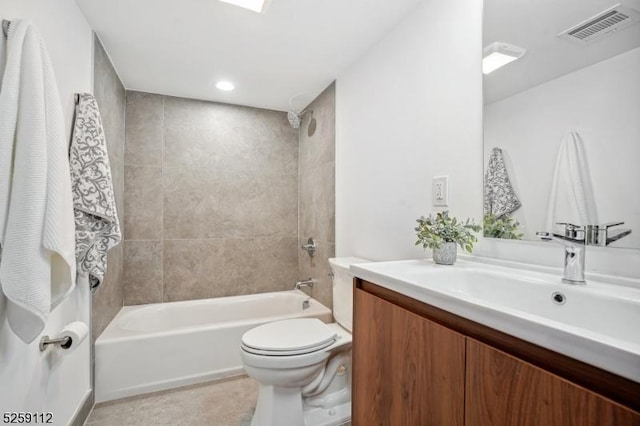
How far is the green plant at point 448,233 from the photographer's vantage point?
1.14m

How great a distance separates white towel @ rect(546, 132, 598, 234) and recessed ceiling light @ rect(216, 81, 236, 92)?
223 centimetres

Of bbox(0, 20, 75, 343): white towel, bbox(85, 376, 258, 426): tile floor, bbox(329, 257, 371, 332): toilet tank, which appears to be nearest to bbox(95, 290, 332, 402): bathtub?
bbox(85, 376, 258, 426): tile floor

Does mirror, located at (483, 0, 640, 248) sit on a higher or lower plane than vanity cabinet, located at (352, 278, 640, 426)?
higher

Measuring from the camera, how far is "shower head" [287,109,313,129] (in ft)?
8.80

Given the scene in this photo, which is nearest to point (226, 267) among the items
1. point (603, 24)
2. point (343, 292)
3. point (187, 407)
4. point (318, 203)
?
point (318, 203)

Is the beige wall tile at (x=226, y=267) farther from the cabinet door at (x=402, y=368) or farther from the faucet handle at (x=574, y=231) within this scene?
the faucet handle at (x=574, y=231)

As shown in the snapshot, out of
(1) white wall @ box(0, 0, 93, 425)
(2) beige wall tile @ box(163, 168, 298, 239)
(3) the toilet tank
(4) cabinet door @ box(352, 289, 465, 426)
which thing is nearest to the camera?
(4) cabinet door @ box(352, 289, 465, 426)

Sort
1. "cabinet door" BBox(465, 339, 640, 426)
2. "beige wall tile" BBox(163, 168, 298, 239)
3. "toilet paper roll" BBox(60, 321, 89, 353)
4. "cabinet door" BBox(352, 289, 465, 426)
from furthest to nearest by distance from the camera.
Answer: "beige wall tile" BBox(163, 168, 298, 239), "toilet paper roll" BBox(60, 321, 89, 353), "cabinet door" BBox(352, 289, 465, 426), "cabinet door" BBox(465, 339, 640, 426)

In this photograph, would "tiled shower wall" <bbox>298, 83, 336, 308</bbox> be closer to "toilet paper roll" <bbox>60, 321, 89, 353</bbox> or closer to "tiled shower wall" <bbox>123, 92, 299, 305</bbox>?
"tiled shower wall" <bbox>123, 92, 299, 305</bbox>

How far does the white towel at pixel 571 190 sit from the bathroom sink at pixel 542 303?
0.56ft

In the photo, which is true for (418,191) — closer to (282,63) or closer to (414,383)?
(414,383)

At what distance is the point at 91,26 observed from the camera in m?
1.66

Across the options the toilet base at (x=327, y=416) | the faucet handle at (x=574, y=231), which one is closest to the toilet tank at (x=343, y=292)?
the toilet base at (x=327, y=416)

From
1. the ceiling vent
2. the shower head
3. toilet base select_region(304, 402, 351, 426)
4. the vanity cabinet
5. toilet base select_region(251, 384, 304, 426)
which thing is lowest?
toilet base select_region(304, 402, 351, 426)
